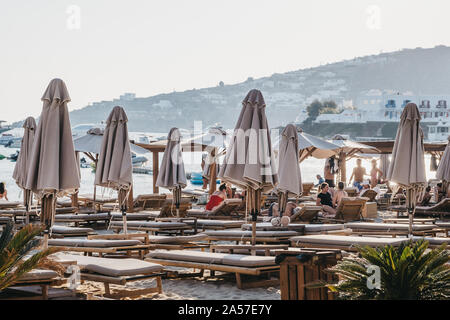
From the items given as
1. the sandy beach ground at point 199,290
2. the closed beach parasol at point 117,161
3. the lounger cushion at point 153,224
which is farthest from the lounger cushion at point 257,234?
the lounger cushion at point 153,224

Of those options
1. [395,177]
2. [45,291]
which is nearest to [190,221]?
[395,177]

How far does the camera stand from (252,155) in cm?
689

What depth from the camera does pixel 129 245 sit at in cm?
710

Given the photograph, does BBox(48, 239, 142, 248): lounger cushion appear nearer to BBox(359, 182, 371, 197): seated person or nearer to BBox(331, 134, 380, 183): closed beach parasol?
BBox(359, 182, 371, 197): seated person

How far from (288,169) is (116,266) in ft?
15.5

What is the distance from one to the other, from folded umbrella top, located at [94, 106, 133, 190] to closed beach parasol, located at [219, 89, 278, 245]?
180 centimetres

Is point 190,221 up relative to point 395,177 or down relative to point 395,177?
down

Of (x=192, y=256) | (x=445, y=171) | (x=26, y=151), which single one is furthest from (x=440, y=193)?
(x=192, y=256)

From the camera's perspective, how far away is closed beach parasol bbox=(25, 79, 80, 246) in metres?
6.34

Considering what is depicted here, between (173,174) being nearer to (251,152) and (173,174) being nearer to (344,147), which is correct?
(251,152)

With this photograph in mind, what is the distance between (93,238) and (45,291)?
2609mm

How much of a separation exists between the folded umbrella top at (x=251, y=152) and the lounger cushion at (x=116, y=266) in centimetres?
172

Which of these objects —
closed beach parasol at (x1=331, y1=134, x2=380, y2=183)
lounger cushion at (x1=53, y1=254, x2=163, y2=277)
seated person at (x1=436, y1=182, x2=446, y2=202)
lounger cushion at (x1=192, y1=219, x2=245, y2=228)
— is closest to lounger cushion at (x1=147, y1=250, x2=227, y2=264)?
lounger cushion at (x1=53, y1=254, x2=163, y2=277)
